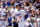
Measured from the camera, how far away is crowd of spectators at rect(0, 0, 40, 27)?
1502 millimetres

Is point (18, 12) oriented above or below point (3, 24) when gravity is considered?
above

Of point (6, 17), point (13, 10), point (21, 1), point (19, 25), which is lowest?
point (19, 25)

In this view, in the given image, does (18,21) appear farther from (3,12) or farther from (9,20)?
(3,12)

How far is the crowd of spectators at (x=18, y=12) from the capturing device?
1502 millimetres

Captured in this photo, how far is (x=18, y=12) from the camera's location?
4.93 feet

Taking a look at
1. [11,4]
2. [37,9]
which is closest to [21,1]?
[11,4]

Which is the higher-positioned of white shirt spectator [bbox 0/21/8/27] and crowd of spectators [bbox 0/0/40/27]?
crowd of spectators [bbox 0/0/40/27]

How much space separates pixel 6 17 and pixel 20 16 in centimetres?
22

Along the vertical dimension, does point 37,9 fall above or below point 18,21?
above

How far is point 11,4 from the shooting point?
151 cm

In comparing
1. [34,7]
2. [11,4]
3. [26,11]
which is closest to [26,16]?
[26,11]

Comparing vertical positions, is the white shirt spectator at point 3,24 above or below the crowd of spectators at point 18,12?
below

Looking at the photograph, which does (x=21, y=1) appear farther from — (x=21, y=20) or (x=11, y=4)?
(x=21, y=20)

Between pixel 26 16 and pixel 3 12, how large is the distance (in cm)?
36
